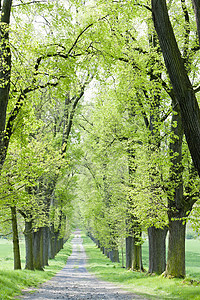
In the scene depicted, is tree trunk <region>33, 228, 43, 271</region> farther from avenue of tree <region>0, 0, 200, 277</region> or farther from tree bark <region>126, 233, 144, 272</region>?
tree bark <region>126, 233, 144, 272</region>

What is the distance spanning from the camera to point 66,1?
12.2m

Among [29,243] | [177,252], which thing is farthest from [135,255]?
[177,252]

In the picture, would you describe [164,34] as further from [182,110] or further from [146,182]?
[146,182]

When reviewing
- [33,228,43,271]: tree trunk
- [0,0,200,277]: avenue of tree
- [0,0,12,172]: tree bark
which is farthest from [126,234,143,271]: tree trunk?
[0,0,12,172]: tree bark

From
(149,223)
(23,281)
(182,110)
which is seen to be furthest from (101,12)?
(23,281)

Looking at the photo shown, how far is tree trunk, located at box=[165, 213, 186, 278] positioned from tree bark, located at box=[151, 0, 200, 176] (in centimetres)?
732

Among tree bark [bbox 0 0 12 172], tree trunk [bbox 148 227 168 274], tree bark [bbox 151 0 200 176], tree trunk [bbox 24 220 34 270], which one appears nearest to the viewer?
tree bark [bbox 151 0 200 176]

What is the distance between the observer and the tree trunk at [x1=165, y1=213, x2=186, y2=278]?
12.7m

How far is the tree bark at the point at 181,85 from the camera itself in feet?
20.5

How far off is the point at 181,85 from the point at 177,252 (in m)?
8.65

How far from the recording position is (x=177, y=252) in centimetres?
1280

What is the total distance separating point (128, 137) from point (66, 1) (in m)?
8.83

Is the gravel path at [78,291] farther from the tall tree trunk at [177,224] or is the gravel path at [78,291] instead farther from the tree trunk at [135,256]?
the tree trunk at [135,256]

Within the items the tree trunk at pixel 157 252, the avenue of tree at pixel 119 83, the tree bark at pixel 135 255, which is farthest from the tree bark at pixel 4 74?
the tree bark at pixel 135 255
